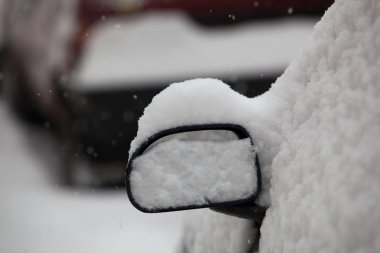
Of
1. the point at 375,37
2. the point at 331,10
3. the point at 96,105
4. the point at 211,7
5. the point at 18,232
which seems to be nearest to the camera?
the point at 375,37

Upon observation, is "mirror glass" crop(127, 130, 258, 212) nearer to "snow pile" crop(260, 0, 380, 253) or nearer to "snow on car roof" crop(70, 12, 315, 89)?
"snow pile" crop(260, 0, 380, 253)

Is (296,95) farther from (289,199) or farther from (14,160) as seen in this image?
(14,160)

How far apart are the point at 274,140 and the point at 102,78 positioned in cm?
566

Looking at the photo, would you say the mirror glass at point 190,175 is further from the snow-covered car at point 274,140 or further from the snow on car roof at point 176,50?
the snow on car roof at point 176,50

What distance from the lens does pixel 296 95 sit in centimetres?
160

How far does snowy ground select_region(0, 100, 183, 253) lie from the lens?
561cm

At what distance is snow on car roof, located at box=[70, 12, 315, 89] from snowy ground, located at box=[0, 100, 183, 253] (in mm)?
1181

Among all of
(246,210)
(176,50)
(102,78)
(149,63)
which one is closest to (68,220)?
(102,78)

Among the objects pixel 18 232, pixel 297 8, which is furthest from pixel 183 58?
pixel 18 232

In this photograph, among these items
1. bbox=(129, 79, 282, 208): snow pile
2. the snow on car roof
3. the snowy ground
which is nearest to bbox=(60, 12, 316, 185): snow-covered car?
the snow on car roof

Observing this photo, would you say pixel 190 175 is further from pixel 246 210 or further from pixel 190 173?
pixel 246 210

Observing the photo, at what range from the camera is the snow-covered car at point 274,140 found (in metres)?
1.32

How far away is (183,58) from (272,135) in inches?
238

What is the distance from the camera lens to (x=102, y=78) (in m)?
7.11
